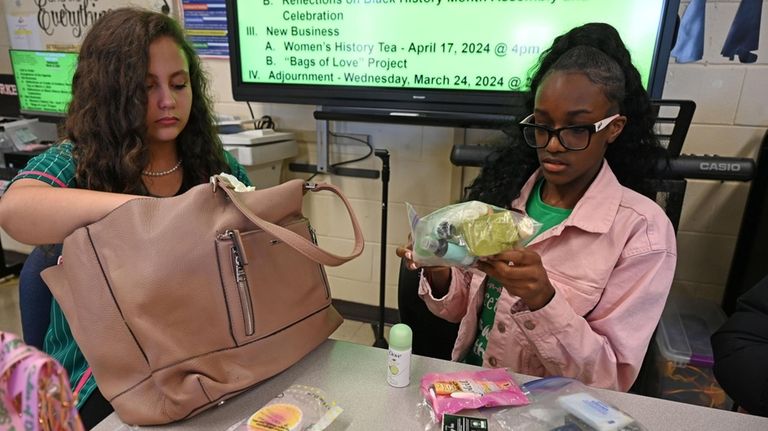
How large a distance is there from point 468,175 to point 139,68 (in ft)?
4.66

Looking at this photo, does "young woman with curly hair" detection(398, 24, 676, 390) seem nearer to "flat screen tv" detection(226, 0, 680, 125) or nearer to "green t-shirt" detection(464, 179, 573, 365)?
"green t-shirt" detection(464, 179, 573, 365)

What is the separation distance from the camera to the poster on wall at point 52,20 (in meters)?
2.40

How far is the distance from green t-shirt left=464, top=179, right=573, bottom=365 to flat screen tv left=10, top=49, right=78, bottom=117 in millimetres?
2359

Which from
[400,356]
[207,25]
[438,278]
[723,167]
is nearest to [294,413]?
[400,356]

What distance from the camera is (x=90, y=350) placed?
682 millimetres

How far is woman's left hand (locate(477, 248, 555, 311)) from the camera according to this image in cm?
76

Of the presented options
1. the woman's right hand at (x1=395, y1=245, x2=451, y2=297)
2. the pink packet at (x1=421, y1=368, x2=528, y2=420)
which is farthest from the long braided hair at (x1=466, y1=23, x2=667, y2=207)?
the pink packet at (x1=421, y1=368, x2=528, y2=420)

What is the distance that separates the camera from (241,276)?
2.35 feet

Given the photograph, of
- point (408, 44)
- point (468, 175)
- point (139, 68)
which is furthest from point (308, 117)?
point (139, 68)

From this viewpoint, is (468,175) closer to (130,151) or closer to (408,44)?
(408,44)

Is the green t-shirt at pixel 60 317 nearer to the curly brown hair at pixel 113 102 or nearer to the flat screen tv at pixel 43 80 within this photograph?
the curly brown hair at pixel 113 102

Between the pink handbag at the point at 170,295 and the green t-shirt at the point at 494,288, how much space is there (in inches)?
18.8

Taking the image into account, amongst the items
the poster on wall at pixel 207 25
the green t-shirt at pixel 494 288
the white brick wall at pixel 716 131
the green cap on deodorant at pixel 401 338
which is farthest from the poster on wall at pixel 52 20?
the white brick wall at pixel 716 131

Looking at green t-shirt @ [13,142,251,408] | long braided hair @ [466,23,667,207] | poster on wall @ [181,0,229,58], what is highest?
poster on wall @ [181,0,229,58]
